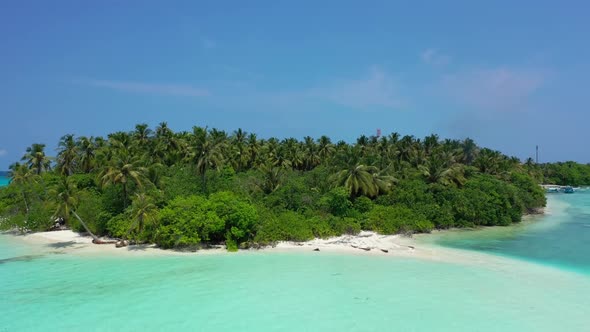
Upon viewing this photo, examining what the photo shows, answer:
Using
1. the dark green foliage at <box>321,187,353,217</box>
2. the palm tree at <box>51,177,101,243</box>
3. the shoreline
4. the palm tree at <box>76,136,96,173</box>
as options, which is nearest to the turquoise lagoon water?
the shoreline

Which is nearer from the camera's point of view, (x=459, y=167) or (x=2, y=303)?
(x=2, y=303)

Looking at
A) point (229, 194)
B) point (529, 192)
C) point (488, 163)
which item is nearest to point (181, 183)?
point (229, 194)

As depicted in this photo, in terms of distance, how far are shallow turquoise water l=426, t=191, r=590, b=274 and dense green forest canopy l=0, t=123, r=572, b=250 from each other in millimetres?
3304

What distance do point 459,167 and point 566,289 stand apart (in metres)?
34.9

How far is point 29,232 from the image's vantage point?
164ft

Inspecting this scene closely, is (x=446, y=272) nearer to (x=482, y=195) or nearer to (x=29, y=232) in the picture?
(x=482, y=195)

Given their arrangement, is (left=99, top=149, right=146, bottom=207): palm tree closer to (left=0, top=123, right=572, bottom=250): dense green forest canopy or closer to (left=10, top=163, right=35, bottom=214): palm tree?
(left=0, top=123, right=572, bottom=250): dense green forest canopy

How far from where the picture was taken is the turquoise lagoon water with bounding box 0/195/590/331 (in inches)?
899

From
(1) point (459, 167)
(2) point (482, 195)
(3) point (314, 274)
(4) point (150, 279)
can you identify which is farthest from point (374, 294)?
(1) point (459, 167)

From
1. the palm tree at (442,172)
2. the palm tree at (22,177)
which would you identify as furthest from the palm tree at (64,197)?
the palm tree at (442,172)

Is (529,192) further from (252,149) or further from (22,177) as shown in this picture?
(22,177)

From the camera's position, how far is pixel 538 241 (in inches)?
1810

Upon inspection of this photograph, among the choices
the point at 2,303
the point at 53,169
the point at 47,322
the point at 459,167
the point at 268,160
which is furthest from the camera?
the point at 268,160

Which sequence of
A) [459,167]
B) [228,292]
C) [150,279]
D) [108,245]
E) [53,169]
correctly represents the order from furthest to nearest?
[53,169], [459,167], [108,245], [150,279], [228,292]
